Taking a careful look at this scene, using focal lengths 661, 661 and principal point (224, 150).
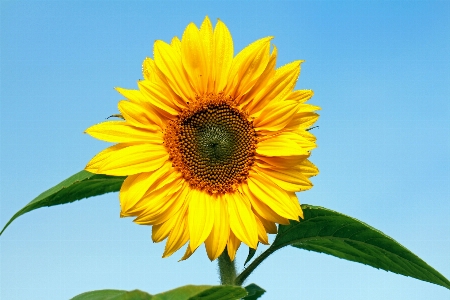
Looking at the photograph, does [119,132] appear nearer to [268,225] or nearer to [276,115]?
[276,115]

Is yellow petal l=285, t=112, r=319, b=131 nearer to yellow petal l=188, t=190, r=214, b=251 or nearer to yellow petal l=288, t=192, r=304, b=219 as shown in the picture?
yellow petal l=288, t=192, r=304, b=219

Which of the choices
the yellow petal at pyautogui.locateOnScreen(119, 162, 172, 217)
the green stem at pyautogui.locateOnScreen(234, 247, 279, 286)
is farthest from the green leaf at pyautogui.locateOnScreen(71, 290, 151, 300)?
the green stem at pyautogui.locateOnScreen(234, 247, 279, 286)

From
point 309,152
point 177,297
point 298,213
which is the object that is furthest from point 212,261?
point 177,297

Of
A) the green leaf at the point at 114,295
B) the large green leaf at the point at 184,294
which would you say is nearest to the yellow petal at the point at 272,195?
the large green leaf at the point at 184,294

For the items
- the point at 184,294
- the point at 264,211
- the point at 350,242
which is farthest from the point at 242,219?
the point at 184,294

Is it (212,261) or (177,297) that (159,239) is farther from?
(177,297)

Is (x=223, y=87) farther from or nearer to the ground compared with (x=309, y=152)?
farther from the ground

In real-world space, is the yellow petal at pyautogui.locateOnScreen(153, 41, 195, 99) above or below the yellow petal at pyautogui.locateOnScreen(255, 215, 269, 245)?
above
